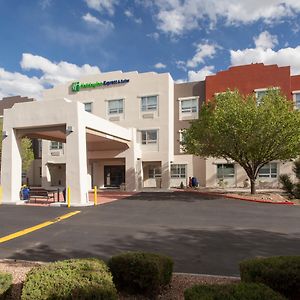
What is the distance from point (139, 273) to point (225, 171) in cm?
2873

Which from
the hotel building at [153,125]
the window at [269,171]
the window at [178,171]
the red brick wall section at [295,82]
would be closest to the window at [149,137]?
the hotel building at [153,125]

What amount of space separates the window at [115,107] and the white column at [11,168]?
15255mm

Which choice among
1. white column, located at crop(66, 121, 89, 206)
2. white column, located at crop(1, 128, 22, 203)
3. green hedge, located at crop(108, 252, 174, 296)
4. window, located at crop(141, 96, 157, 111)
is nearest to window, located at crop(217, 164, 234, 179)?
window, located at crop(141, 96, 157, 111)

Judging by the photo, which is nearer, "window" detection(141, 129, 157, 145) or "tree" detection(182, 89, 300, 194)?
"tree" detection(182, 89, 300, 194)

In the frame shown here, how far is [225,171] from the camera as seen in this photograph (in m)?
32.8

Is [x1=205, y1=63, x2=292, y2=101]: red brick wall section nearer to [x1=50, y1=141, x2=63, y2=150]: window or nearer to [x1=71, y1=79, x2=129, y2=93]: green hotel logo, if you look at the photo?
[x1=71, y1=79, x2=129, y2=93]: green hotel logo

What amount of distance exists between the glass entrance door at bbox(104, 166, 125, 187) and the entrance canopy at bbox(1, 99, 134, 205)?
1341 cm

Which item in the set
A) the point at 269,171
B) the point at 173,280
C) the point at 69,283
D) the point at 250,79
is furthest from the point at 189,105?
the point at 69,283

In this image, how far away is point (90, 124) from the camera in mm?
20453

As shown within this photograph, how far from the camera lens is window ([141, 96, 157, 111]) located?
110 feet

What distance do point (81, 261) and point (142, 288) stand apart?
106 cm

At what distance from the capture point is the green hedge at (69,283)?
405 cm

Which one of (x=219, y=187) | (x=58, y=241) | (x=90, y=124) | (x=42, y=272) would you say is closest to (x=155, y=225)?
(x=58, y=241)

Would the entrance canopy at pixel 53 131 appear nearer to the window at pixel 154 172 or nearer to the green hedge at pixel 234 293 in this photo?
the window at pixel 154 172
